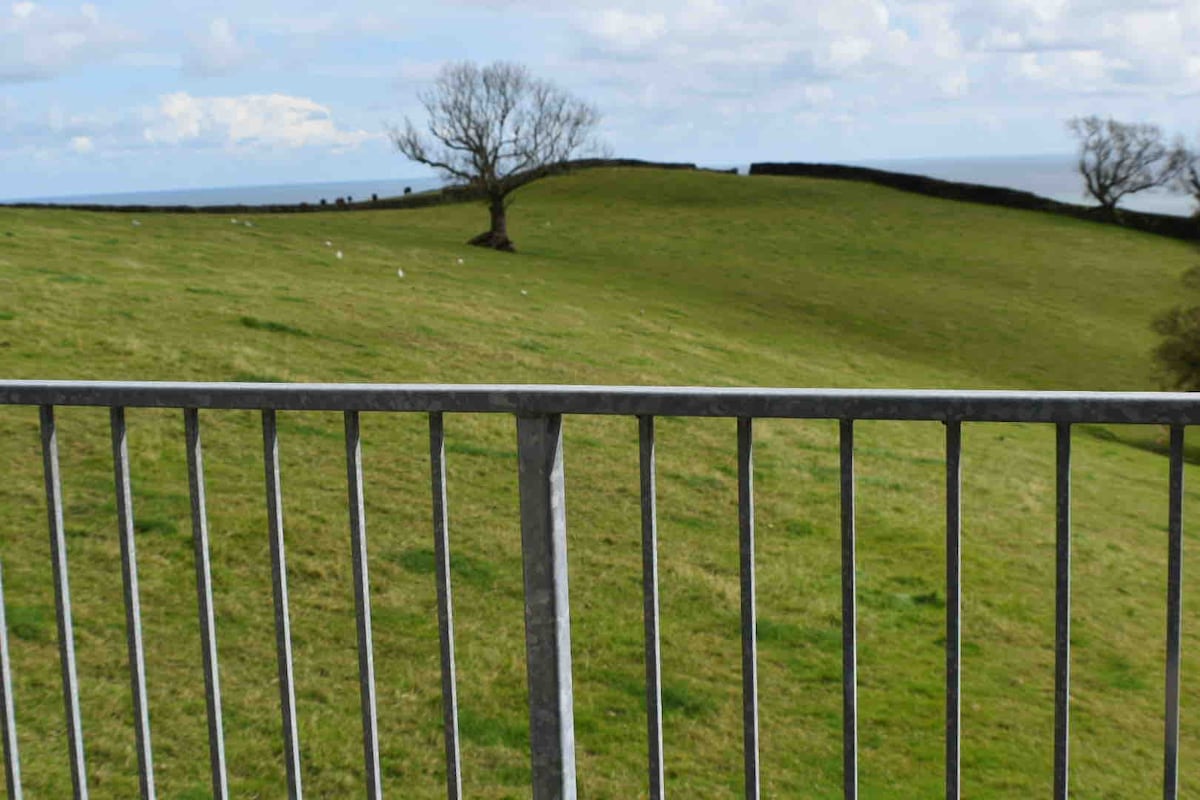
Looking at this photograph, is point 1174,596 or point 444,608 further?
point 444,608

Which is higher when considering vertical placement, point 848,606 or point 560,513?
point 560,513

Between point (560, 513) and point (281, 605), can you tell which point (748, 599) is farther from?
point (281, 605)

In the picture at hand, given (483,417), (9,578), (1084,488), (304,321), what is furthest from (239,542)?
(1084,488)

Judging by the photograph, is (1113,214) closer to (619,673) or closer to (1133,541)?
(1133,541)

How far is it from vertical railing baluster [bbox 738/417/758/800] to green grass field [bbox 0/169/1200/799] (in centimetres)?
291

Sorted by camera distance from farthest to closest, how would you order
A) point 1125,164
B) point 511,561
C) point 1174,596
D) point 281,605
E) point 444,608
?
point 1125,164 < point 511,561 < point 281,605 < point 444,608 < point 1174,596

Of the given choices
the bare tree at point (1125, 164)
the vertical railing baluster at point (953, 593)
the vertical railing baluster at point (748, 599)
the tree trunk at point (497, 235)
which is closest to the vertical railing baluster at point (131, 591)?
the vertical railing baluster at point (748, 599)

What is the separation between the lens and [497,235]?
3931 cm

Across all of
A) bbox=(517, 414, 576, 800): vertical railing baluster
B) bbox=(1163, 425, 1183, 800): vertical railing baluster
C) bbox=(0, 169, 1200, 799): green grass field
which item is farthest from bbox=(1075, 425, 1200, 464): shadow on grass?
bbox=(517, 414, 576, 800): vertical railing baluster

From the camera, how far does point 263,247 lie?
28.3 meters

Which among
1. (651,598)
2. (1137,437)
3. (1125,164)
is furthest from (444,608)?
(1125,164)

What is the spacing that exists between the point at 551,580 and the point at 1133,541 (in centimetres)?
1324

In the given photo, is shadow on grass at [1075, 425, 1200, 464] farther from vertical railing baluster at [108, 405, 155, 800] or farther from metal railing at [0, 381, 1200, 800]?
vertical railing baluster at [108, 405, 155, 800]

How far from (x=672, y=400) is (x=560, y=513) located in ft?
1.23
